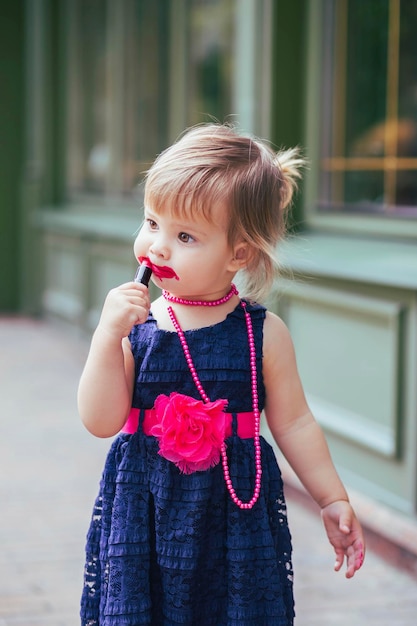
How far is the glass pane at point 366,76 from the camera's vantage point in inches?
193

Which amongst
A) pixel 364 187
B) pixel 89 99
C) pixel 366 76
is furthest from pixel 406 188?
pixel 89 99

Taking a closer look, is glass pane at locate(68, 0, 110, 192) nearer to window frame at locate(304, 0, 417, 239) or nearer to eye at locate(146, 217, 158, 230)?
window frame at locate(304, 0, 417, 239)

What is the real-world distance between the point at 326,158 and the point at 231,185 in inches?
138

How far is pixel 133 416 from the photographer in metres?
2.11

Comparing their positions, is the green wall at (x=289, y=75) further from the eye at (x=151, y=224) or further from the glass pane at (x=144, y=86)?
the eye at (x=151, y=224)

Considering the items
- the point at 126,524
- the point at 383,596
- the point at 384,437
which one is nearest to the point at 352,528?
the point at 126,524

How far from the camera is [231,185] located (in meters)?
1.99

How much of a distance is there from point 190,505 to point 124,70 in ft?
23.8

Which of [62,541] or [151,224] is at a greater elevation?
[151,224]

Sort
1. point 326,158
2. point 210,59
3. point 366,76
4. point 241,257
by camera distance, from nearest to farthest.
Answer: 1. point 241,257
2. point 366,76
3. point 326,158
4. point 210,59

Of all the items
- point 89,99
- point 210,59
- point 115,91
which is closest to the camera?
point 210,59

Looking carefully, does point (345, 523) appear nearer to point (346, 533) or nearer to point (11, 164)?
point (346, 533)

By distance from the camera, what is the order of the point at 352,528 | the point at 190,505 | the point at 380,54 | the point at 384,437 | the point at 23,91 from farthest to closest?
the point at 23,91
the point at 380,54
the point at 384,437
the point at 352,528
the point at 190,505

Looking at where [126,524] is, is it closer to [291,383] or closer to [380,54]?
[291,383]
